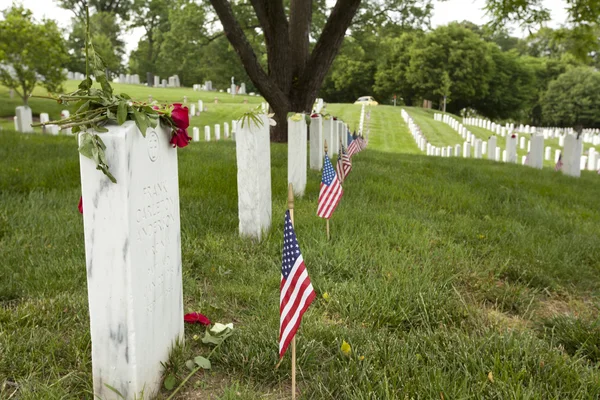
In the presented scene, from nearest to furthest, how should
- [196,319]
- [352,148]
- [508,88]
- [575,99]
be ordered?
1. [196,319]
2. [352,148]
3. [575,99]
4. [508,88]

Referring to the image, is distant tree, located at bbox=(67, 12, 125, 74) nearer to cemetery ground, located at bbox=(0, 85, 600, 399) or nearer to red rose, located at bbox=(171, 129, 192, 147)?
cemetery ground, located at bbox=(0, 85, 600, 399)

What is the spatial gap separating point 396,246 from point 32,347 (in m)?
2.84

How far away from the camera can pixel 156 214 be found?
2.23m

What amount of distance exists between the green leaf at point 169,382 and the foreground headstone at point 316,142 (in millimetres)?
5785

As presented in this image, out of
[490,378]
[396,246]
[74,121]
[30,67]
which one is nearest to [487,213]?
[396,246]

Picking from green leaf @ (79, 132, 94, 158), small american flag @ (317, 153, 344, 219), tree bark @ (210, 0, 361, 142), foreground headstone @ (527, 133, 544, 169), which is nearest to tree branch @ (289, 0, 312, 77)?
tree bark @ (210, 0, 361, 142)

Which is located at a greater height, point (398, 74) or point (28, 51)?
point (398, 74)

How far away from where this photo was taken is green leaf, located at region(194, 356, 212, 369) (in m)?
2.43

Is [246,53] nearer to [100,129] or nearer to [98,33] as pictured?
[100,129]

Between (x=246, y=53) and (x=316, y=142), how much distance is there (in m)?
2.89

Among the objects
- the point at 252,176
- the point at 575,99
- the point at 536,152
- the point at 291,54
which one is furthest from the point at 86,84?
the point at 575,99

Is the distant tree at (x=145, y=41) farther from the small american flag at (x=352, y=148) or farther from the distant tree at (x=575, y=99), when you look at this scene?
the small american flag at (x=352, y=148)

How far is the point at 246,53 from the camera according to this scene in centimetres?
963

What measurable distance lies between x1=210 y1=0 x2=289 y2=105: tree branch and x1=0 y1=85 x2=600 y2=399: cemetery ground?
380 cm
